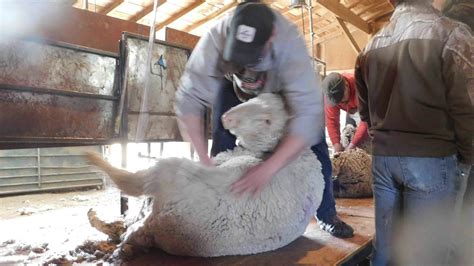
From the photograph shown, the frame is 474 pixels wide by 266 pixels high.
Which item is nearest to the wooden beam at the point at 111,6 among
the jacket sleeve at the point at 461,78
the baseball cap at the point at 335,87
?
the baseball cap at the point at 335,87

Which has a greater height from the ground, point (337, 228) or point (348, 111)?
point (348, 111)

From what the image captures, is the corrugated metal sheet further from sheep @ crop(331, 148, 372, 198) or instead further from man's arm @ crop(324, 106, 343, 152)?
sheep @ crop(331, 148, 372, 198)

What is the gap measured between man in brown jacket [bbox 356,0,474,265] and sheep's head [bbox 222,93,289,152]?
42 cm

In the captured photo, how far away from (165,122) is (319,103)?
2.02 m

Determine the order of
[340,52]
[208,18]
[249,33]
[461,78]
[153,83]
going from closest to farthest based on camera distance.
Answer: [249,33] → [461,78] → [153,83] → [208,18] → [340,52]

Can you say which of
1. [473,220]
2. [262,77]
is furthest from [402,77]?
[473,220]

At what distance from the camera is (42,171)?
593 centimetres

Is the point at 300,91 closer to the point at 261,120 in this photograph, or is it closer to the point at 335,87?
the point at 261,120

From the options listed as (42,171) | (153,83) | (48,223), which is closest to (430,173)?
(153,83)

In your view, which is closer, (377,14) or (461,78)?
(461,78)

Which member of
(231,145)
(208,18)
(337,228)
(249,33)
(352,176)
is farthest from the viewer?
(208,18)

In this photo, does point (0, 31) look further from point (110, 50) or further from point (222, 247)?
point (222, 247)

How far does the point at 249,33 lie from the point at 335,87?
1.63 meters

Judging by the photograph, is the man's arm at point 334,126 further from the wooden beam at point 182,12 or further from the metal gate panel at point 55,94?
the wooden beam at point 182,12
